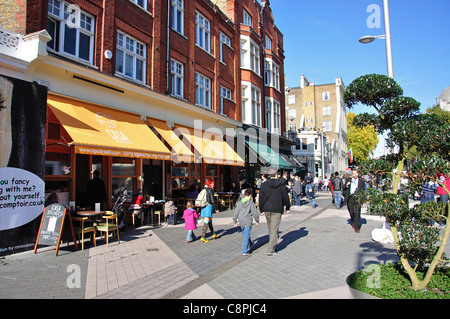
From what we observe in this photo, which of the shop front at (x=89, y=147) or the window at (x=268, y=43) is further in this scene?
the window at (x=268, y=43)

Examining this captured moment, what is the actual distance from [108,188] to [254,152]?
1045 centimetres

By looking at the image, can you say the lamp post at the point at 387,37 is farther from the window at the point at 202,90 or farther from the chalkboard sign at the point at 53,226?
the window at the point at 202,90

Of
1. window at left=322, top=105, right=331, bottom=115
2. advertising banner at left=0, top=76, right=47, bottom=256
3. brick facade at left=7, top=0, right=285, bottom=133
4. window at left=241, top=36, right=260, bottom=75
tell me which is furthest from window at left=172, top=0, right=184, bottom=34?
window at left=322, top=105, right=331, bottom=115

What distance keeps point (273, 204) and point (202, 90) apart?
11.0 meters

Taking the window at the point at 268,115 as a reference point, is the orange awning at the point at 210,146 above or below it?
below

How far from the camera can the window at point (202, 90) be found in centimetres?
1603

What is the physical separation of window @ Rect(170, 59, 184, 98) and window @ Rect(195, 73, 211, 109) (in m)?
1.36

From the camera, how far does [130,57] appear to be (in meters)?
11.8

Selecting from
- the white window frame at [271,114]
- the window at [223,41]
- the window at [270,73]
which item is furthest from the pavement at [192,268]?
the window at [270,73]

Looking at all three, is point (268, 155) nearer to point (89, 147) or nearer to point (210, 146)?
point (210, 146)

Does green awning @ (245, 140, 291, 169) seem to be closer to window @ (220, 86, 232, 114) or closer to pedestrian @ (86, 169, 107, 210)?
window @ (220, 86, 232, 114)

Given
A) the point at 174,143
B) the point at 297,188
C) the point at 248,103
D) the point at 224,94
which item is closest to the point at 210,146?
the point at 174,143

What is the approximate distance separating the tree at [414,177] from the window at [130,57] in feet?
31.2

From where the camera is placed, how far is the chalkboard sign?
6762mm
